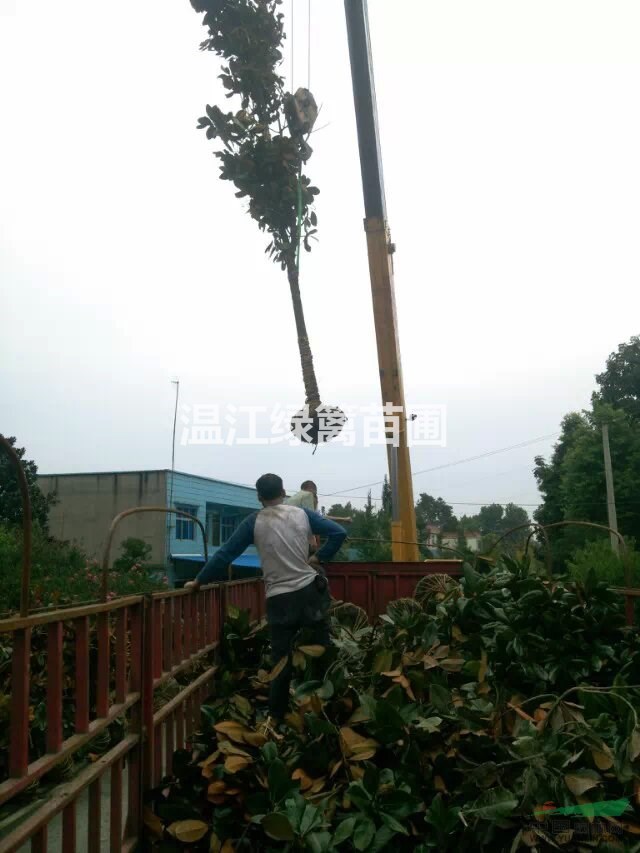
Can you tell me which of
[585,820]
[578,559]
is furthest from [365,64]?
[578,559]

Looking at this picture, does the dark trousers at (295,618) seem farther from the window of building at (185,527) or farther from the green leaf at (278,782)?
the window of building at (185,527)

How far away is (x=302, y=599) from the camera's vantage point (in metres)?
4.51

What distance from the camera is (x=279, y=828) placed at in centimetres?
289

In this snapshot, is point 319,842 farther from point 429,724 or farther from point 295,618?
point 295,618

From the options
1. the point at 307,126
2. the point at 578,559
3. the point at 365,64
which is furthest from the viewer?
the point at 578,559

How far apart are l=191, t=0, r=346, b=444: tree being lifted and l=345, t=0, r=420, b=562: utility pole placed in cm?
103

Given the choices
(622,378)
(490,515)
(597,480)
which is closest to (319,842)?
(597,480)

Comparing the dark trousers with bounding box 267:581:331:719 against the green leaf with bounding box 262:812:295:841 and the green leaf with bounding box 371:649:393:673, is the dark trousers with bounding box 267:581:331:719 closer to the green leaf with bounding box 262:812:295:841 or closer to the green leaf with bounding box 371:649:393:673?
the green leaf with bounding box 371:649:393:673

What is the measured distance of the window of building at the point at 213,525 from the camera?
31020 mm

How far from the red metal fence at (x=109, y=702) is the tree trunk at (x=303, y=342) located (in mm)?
3019

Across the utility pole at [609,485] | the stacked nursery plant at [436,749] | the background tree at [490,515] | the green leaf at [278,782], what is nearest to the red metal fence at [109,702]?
the stacked nursery plant at [436,749]

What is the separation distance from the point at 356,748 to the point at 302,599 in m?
1.23

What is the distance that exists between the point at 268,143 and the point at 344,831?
6434 mm

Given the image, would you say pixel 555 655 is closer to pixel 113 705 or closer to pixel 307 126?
pixel 113 705
